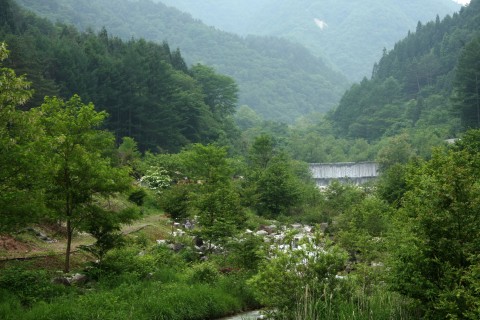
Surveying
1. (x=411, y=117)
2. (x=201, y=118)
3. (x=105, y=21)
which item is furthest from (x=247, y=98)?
(x=201, y=118)

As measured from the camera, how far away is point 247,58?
182 metres

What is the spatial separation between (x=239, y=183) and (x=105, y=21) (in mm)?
124015

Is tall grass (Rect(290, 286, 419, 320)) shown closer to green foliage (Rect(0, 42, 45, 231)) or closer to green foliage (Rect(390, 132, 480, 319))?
green foliage (Rect(390, 132, 480, 319))

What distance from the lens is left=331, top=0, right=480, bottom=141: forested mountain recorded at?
8746cm

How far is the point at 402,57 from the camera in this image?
400ft

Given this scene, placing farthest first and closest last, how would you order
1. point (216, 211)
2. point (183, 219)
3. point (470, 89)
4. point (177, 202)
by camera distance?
point (470, 89), point (183, 219), point (177, 202), point (216, 211)

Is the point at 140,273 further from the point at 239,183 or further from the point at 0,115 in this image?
the point at 239,183

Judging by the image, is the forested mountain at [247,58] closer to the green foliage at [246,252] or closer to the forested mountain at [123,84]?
the forested mountain at [123,84]

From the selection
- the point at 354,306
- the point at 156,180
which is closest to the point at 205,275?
the point at 354,306

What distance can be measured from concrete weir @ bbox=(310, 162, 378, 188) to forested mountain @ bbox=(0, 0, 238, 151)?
50.6ft

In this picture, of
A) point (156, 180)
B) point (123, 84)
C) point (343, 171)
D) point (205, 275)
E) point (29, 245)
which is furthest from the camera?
point (343, 171)

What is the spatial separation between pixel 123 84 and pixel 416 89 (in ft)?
217

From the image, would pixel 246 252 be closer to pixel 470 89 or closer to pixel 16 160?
pixel 16 160

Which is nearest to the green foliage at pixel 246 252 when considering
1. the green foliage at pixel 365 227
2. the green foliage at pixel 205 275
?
the green foliage at pixel 205 275
